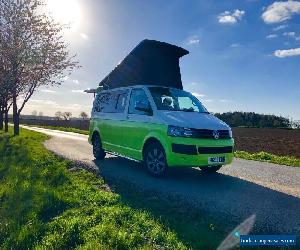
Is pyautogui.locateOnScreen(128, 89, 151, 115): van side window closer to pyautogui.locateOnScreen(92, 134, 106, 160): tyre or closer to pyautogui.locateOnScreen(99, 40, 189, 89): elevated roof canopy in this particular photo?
pyautogui.locateOnScreen(92, 134, 106, 160): tyre

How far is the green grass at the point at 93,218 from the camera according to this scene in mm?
4418

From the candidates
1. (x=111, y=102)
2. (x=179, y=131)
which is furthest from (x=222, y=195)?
(x=111, y=102)

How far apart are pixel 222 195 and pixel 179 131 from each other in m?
1.58

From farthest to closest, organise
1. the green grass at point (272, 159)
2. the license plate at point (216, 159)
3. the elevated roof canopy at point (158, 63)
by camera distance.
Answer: the elevated roof canopy at point (158, 63)
the green grass at point (272, 159)
the license plate at point (216, 159)

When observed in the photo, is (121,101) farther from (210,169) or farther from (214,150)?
(214,150)

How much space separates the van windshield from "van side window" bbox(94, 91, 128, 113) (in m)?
1.17

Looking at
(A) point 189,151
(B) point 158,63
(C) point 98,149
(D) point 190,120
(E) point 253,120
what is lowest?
(C) point 98,149

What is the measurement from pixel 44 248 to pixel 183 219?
6.49ft

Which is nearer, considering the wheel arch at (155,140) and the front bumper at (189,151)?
the front bumper at (189,151)

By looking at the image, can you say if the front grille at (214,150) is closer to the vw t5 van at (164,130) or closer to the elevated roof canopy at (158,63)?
the vw t5 van at (164,130)

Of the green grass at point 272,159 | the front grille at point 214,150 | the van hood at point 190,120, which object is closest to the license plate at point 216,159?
the front grille at point 214,150

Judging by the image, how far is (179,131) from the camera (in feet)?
23.7

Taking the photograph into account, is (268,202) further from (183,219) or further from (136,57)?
(136,57)

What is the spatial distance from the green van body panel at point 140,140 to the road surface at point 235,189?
509 mm
